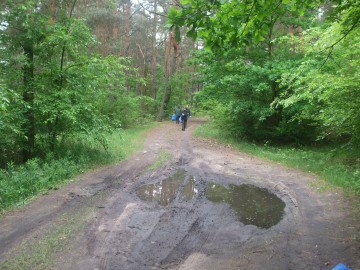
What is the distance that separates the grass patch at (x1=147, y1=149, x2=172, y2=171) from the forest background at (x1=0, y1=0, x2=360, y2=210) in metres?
1.67

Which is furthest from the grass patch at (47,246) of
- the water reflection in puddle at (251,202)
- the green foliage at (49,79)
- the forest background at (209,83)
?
the green foliage at (49,79)

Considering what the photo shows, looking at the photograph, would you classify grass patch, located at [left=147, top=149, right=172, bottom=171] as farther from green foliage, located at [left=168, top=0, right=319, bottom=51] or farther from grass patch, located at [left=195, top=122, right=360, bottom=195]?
green foliage, located at [left=168, top=0, right=319, bottom=51]

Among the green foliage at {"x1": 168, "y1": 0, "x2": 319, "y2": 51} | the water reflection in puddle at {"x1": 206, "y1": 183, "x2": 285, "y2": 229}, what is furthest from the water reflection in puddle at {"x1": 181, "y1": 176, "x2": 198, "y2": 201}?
the green foliage at {"x1": 168, "y1": 0, "x2": 319, "y2": 51}

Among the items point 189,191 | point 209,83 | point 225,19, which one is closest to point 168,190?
point 189,191

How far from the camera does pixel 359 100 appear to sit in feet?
27.1

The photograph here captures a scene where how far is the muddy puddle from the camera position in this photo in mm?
8001

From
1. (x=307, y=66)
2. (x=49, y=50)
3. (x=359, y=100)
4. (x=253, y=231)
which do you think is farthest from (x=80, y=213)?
(x=307, y=66)

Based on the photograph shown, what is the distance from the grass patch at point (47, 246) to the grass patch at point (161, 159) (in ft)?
15.9

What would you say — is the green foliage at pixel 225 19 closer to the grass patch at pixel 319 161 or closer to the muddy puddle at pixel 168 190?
the muddy puddle at pixel 168 190

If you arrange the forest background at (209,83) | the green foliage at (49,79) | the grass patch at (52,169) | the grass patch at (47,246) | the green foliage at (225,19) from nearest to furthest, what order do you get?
1. the green foliage at (225,19)
2. the forest background at (209,83)
3. the grass patch at (47,246)
4. the grass patch at (52,169)
5. the green foliage at (49,79)

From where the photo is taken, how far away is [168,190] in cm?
874

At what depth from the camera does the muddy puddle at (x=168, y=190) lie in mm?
8001

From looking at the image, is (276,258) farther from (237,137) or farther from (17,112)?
(237,137)

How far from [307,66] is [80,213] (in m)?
8.93
